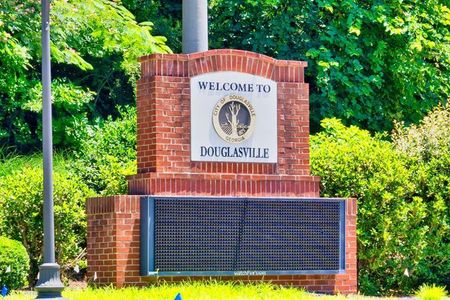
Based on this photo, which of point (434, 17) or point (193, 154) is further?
point (434, 17)

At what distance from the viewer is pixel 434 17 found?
103 feet

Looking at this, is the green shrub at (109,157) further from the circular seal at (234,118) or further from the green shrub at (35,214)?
the circular seal at (234,118)

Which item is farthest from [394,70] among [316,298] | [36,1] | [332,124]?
[316,298]

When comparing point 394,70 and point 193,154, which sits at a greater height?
point 394,70

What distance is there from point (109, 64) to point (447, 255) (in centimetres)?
1074

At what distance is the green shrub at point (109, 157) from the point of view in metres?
24.0

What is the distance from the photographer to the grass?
1794cm

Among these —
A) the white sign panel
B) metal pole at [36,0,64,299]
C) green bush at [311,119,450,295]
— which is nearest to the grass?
metal pole at [36,0,64,299]

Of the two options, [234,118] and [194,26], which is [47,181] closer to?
[234,118]

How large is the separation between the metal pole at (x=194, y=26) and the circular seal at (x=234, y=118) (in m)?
1.45

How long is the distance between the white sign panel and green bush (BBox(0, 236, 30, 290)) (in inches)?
126

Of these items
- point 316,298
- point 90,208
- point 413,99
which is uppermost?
point 413,99

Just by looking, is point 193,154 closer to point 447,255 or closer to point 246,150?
point 246,150

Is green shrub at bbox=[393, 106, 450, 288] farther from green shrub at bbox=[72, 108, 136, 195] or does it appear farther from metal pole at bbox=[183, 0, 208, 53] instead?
green shrub at bbox=[72, 108, 136, 195]
